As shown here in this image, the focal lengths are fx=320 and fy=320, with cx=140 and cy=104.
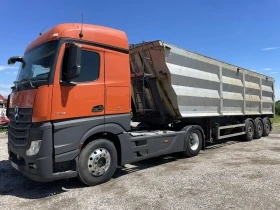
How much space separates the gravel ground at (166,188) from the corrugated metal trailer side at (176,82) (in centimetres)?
153

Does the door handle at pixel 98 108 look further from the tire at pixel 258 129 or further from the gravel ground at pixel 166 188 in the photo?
the tire at pixel 258 129

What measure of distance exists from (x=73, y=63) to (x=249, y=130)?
949 centimetres

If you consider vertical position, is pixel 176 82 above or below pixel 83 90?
above

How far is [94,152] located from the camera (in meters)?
6.19

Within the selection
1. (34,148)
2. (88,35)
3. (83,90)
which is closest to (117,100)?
(83,90)

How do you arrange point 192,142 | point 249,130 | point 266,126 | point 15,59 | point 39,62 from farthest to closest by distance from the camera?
1. point 266,126
2. point 249,130
3. point 192,142
4. point 15,59
5. point 39,62

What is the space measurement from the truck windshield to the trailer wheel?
30.2ft

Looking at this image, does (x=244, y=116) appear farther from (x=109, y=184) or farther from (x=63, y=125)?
(x=63, y=125)

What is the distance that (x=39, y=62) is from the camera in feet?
20.0

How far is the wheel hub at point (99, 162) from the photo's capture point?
615 cm

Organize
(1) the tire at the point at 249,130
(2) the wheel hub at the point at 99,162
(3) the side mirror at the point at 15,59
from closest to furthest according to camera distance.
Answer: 1. (2) the wheel hub at the point at 99,162
2. (3) the side mirror at the point at 15,59
3. (1) the tire at the point at 249,130

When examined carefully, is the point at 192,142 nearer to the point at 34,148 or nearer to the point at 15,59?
the point at 34,148

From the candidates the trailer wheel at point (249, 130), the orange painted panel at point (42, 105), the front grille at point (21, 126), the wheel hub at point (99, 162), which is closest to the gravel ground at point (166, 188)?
the wheel hub at point (99, 162)

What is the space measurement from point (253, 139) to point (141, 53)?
754cm
